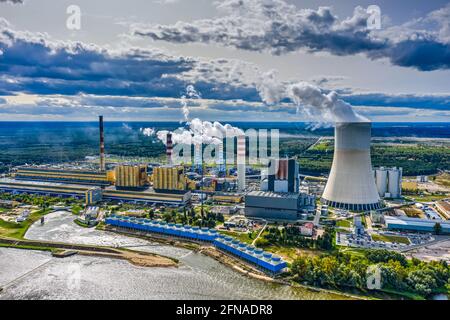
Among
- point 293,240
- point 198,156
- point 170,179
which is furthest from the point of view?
point 198,156

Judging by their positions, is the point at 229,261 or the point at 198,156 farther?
the point at 198,156

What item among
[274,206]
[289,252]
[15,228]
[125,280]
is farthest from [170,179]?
[125,280]

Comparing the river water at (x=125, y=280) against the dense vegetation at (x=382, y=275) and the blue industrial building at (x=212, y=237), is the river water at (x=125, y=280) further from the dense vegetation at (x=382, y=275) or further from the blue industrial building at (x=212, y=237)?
the blue industrial building at (x=212, y=237)

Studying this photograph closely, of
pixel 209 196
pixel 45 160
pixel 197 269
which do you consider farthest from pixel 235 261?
pixel 45 160

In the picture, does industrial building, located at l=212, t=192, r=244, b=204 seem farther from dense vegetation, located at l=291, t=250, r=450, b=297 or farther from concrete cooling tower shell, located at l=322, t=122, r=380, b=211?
dense vegetation, located at l=291, t=250, r=450, b=297

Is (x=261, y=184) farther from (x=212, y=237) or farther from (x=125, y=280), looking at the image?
(x=125, y=280)

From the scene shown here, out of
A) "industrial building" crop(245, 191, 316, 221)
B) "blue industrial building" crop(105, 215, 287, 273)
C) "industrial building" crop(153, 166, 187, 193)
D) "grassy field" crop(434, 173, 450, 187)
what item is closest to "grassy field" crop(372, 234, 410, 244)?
"industrial building" crop(245, 191, 316, 221)

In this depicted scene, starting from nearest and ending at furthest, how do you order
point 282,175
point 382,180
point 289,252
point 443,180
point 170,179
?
point 289,252, point 282,175, point 170,179, point 382,180, point 443,180
